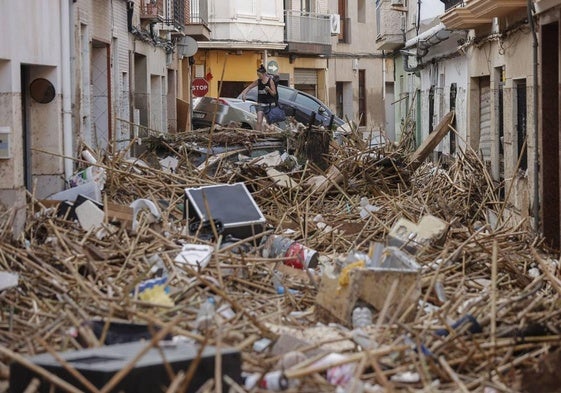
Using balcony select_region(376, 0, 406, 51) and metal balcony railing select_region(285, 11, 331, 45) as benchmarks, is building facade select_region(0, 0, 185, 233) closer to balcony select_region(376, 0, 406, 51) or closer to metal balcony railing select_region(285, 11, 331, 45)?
balcony select_region(376, 0, 406, 51)

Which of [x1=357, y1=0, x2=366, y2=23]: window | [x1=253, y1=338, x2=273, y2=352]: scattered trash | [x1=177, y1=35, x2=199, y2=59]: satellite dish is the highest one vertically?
[x1=357, y1=0, x2=366, y2=23]: window

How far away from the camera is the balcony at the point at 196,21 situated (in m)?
35.4

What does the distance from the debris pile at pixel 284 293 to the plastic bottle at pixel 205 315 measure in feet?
0.06

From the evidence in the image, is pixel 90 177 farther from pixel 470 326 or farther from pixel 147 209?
pixel 470 326

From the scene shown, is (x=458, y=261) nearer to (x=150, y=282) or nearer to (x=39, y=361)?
(x=150, y=282)

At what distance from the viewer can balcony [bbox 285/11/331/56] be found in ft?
144

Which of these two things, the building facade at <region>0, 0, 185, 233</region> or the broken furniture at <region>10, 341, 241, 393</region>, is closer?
the broken furniture at <region>10, 341, 241, 393</region>

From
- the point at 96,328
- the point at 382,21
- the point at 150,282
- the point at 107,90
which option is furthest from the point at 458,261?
the point at 382,21

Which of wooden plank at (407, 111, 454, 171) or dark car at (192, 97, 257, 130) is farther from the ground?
dark car at (192, 97, 257, 130)

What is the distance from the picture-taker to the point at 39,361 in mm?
6691

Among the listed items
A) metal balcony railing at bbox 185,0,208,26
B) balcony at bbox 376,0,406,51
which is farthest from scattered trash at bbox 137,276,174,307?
metal balcony railing at bbox 185,0,208,26

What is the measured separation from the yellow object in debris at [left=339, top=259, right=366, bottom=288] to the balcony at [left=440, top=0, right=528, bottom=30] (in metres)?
6.25

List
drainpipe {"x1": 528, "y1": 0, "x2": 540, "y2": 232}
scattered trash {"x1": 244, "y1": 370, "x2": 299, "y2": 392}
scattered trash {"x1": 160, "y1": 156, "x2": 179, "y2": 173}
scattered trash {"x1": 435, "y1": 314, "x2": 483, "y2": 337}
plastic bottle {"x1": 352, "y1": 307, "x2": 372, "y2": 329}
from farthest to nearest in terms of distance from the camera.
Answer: scattered trash {"x1": 160, "y1": 156, "x2": 179, "y2": 173}
drainpipe {"x1": 528, "y1": 0, "x2": 540, "y2": 232}
plastic bottle {"x1": 352, "y1": 307, "x2": 372, "y2": 329}
scattered trash {"x1": 435, "y1": 314, "x2": 483, "y2": 337}
scattered trash {"x1": 244, "y1": 370, "x2": 299, "y2": 392}

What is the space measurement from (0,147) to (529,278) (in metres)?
4.77
